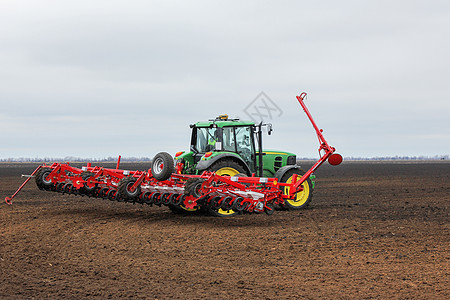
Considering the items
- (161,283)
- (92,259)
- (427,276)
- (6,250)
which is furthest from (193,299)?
(6,250)

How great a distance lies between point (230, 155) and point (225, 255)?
4.89 metres

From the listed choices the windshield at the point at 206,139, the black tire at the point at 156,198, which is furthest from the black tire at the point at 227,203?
the windshield at the point at 206,139

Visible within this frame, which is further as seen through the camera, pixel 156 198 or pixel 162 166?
pixel 156 198

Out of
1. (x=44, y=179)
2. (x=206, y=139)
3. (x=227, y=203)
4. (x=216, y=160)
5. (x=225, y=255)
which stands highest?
(x=206, y=139)

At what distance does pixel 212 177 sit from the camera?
11.4 m

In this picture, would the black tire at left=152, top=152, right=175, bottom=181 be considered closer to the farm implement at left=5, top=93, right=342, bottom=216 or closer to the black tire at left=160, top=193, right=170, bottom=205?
the farm implement at left=5, top=93, right=342, bottom=216

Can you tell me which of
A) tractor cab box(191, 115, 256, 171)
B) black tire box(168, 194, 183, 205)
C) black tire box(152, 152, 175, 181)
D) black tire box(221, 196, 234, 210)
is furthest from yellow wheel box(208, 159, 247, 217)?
black tire box(221, 196, 234, 210)

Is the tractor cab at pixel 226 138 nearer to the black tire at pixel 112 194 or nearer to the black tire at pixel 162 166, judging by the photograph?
the black tire at pixel 162 166

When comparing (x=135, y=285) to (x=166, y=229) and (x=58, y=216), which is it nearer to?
(x=166, y=229)

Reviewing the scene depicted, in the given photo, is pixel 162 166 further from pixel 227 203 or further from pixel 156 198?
pixel 227 203

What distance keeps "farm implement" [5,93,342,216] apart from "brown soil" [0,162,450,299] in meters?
0.60

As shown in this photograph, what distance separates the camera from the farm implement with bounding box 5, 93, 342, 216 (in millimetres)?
11539

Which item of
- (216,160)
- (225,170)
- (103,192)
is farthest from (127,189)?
(225,170)

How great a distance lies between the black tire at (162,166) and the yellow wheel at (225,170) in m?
1.38
